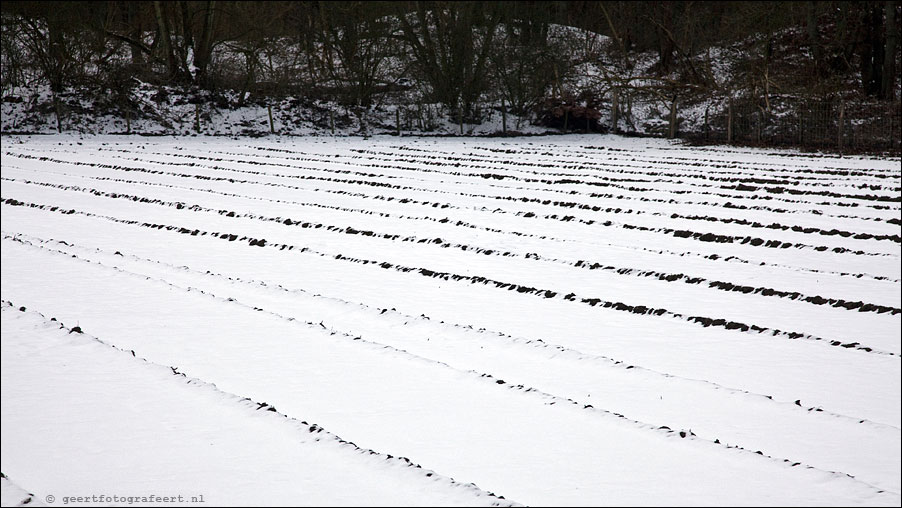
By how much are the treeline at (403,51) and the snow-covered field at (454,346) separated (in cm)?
1318

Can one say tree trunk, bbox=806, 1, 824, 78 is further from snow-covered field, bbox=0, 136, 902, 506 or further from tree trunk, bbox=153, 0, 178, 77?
tree trunk, bbox=153, 0, 178, 77

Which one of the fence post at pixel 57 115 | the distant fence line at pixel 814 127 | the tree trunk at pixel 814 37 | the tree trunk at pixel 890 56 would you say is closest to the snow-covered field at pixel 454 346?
the distant fence line at pixel 814 127

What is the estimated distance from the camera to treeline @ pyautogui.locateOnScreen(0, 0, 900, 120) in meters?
21.6

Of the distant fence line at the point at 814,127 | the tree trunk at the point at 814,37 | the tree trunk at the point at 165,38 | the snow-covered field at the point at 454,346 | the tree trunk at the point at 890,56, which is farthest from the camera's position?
the tree trunk at the point at 814,37

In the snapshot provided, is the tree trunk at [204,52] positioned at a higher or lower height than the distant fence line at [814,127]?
higher

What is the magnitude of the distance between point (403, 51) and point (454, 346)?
778 inches

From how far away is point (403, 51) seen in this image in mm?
23203

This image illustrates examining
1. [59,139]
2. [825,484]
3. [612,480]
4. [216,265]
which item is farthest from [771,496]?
[59,139]

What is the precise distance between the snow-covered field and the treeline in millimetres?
13184

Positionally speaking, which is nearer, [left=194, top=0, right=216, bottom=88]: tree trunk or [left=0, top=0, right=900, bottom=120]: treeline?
[left=0, top=0, right=900, bottom=120]: treeline

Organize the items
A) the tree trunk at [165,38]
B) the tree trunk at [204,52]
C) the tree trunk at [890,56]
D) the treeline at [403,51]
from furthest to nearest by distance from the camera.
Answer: the tree trunk at [204,52] → the tree trunk at [165,38] → the treeline at [403,51] → the tree trunk at [890,56]

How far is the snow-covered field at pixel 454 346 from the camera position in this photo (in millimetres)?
3045

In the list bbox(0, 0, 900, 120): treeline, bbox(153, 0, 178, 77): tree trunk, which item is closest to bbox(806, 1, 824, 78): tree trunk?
bbox(0, 0, 900, 120): treeline

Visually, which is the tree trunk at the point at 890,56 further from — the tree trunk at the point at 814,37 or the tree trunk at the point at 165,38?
the tree trunk at the point at 165,38
